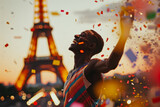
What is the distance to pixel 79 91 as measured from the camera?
2570 mm

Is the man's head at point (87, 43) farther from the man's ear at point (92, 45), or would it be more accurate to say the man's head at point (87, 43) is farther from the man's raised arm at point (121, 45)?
the man's raised arm at point (121, 45)

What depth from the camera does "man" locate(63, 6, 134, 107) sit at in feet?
6.98

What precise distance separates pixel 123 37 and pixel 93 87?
654 mm

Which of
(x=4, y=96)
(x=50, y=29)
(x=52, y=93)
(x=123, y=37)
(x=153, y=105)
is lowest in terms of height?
(x=4, y=96)

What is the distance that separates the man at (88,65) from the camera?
83.8 inches

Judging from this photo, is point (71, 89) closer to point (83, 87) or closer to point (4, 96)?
point (83, 87)

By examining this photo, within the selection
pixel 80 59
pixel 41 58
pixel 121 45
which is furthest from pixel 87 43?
pixel 41 58

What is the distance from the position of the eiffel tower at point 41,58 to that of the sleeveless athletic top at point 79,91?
642 inches

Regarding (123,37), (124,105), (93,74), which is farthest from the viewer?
(124,105)

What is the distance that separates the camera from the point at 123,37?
6.84 feet

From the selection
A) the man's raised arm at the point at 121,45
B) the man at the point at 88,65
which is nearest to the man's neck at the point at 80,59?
the man at the point at 88,65

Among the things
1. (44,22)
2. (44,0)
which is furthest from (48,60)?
(44,0)

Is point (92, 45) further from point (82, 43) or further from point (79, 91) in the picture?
point (79, 91)

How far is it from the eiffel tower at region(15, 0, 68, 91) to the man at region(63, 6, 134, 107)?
16122 mm
